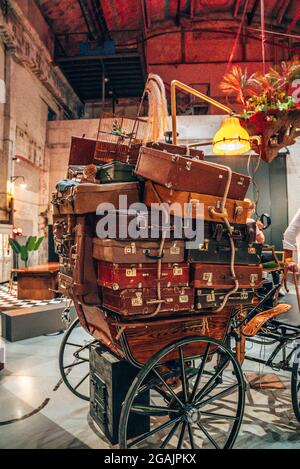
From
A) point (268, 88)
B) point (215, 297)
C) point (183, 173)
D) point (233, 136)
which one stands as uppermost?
point (268, 88)

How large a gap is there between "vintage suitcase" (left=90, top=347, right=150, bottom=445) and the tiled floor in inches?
5.2

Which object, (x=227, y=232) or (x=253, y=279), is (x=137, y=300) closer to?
(x=227, y=232)

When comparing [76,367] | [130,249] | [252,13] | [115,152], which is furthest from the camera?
[252,13]

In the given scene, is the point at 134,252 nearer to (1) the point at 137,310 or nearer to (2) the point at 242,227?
(1) the point at 137,310

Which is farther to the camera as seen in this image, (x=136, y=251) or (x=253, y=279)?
(x=253, y=279)

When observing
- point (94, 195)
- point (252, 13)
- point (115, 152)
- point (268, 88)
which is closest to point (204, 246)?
point (94, 195)

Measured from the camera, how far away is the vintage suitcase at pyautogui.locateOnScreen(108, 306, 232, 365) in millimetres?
1849

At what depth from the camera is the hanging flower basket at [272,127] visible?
3238mm

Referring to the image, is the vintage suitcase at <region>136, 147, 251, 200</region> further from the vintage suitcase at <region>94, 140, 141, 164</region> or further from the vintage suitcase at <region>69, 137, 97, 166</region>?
the vintage suitcase at <region>69, 137, 97, 166</region>

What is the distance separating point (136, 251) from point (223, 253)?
1.83 feet

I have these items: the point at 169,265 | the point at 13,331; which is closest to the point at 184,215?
the point at 169,265

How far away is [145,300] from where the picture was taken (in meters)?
1.73

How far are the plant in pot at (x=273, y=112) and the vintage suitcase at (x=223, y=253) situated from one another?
1755mm

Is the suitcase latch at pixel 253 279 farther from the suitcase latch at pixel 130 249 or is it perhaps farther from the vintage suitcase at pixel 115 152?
the vintage suitcase at pixel 115 152
